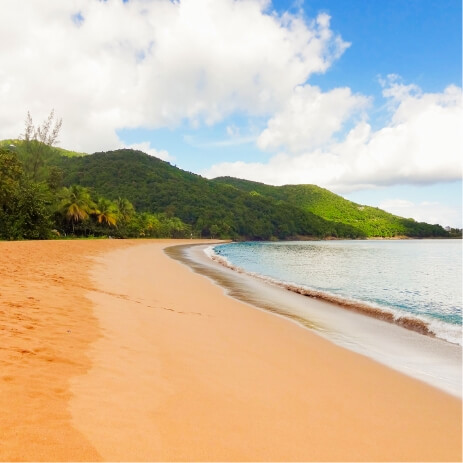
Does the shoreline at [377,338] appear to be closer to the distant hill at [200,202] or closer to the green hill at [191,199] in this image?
the green hill at [191,199]

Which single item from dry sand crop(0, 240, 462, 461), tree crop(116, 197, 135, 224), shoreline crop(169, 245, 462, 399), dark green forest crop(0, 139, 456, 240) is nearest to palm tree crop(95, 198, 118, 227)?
dark green forest crop(0, 139, 456, 240)

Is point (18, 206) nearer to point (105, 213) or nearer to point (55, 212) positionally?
point (55, 212)

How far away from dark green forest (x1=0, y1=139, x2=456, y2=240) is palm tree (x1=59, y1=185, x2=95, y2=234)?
15cm

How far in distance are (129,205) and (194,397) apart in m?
79.4

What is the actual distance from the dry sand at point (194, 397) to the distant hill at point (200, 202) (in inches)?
4644

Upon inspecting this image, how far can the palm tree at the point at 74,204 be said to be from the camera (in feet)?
183

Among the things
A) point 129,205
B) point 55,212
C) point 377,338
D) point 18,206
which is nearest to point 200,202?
point 129,205

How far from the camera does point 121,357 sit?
4.89 metres

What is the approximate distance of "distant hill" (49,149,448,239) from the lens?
12656 cm

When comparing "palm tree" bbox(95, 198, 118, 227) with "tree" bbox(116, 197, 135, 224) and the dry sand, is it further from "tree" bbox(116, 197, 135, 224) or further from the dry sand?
the dry sand

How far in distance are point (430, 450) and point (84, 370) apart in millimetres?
3839

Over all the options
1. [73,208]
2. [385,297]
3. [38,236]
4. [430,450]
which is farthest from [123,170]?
Answer: [430,450]

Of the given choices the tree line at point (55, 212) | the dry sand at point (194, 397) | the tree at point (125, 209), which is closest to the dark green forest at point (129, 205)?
the tree line at point (55, 212)

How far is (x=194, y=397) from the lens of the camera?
389 centimetres
